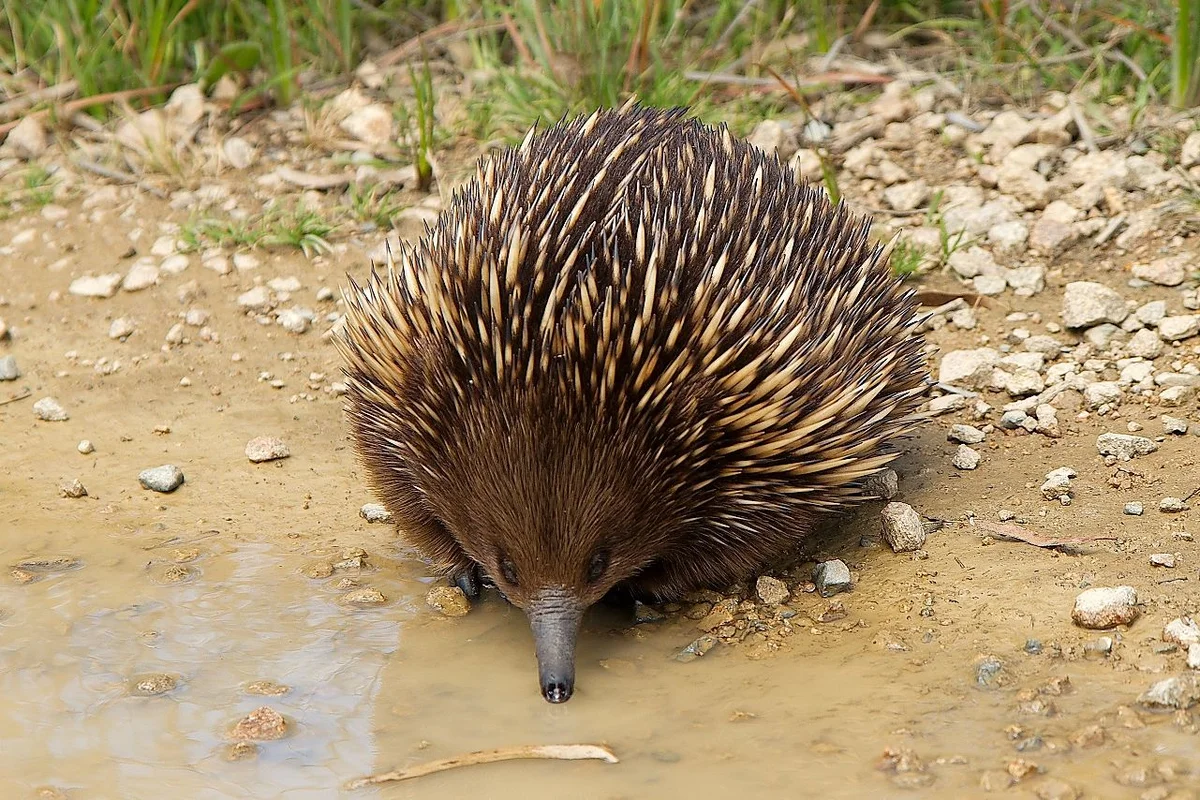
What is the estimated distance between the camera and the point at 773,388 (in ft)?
10.7

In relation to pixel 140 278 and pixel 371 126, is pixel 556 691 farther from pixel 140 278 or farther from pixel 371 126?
pixel 371 126

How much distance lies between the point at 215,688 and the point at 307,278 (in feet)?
7.89

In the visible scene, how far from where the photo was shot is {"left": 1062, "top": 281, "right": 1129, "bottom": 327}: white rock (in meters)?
4.65

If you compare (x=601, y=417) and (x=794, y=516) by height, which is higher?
(x=601, y=417)

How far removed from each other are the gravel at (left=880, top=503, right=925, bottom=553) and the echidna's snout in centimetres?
96

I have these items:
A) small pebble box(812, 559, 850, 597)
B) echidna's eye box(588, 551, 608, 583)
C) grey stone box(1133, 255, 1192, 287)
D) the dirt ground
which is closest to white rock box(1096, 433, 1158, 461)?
the dirt ground

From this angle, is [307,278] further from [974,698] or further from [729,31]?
[974,698]

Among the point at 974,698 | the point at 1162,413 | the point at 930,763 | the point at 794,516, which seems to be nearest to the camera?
the point at 930,763

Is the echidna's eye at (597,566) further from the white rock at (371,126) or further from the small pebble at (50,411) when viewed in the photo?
the white rock at (371,126)

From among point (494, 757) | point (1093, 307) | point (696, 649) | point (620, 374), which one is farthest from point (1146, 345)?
point (494, 757)

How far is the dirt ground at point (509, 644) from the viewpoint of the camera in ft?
9.59

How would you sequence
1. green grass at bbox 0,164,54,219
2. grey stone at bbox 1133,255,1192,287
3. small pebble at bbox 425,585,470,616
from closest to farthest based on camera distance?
1. small pebble at bbox 425,585,470,616
2. grey stone at bbox 1133,255,1192,287
3. green grass at bbox 0,164,54,219

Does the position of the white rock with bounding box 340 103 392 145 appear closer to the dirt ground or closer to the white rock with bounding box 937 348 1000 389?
the dirt ground

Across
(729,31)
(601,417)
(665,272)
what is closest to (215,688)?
(601,417)
